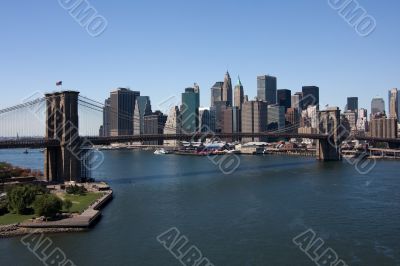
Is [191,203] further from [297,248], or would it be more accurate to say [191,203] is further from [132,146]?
[132,146]

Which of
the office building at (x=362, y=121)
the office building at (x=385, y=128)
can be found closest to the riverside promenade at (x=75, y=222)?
the office building at (x=385, y=128)

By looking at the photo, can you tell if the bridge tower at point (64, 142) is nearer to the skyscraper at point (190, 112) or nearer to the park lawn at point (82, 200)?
the park lawn at point (82, 200)

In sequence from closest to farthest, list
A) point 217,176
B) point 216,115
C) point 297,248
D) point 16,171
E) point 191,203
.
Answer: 1. point 297,248
2. point 191,203
3. point 16,171
4. point 217,176
5. point 216,115

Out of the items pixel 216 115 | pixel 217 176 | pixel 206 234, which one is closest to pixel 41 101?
pixel 217 176

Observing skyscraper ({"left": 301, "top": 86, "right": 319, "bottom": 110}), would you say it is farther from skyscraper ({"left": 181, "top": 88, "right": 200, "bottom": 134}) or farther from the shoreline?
the shoreline

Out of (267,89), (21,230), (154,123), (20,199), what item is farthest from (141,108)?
(21,230)
